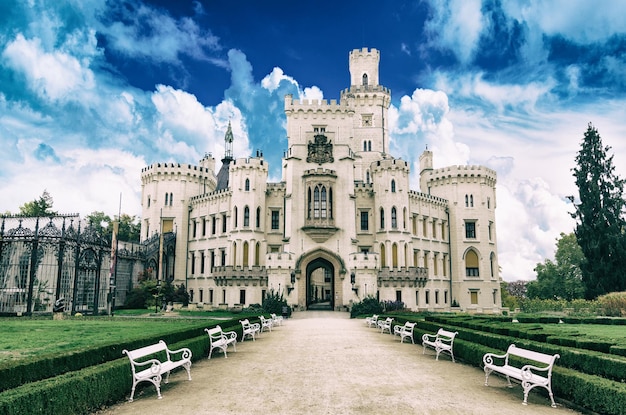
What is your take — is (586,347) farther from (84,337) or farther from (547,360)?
(84,337)

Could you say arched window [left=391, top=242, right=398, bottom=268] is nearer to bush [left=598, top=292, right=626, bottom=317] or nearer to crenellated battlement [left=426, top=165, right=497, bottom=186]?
crenellated battlement [left=426, top=165, right=497, bottom=186]

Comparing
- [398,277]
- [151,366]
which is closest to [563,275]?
[398,277]

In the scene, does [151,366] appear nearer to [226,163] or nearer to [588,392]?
[588,392]

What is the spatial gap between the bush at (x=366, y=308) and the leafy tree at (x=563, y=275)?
38.8 metres

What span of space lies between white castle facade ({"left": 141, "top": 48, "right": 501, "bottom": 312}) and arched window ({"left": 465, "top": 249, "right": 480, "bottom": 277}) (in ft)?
0.41

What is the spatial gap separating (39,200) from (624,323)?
237 ft

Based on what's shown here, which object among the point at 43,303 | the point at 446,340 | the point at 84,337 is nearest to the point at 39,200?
the point at 43,303

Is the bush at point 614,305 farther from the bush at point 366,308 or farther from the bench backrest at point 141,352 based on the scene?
the bench backrest at point 141,352

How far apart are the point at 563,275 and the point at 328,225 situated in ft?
141

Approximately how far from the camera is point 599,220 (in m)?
47.4

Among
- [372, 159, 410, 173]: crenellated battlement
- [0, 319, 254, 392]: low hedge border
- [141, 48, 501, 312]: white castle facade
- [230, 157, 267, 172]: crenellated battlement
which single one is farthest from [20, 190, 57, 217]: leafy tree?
[0, 319, 254, 392]: low hedge border

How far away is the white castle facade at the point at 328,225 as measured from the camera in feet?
152

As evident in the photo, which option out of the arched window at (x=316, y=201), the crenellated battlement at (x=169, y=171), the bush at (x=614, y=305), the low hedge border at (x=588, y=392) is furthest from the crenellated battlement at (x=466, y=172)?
the low hedge border at (x=588, y=392)

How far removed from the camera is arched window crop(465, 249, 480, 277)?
2212 inches
